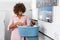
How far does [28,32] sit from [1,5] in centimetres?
150

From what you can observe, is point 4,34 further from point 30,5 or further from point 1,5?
point 30,5

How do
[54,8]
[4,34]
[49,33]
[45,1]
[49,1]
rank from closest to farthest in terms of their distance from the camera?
[54,8] < [49,33] < [49,1] < [45,1] < [4,34]

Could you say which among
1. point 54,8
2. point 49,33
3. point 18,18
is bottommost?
point 49,33

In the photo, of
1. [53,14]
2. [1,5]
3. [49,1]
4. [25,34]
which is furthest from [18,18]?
[1,5]

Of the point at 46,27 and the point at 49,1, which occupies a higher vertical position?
the point at 49,1

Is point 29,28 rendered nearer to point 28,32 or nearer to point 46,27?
point 28,32

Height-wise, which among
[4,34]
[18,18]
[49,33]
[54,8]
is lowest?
[4,34]

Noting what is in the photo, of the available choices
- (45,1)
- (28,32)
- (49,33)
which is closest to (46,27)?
(49,33)

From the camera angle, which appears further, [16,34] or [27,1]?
[27,1]

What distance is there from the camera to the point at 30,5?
368cm

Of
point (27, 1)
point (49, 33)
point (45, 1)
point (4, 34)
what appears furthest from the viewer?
point (27, 1)

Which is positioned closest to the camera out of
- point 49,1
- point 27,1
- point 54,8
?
point 54,8

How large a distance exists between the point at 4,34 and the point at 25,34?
3.87ft

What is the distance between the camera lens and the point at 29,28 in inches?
91.6
